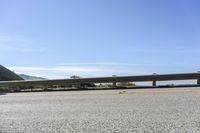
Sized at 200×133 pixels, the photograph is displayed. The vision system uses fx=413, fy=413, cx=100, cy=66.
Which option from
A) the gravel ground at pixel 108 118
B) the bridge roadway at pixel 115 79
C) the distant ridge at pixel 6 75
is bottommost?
the gravel ground at pixel 108 118

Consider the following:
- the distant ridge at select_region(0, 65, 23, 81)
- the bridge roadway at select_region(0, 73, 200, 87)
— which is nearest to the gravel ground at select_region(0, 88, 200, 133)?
the bridge roadway at select_region(0, 73, 200, 87)

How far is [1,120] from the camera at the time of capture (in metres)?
9.09

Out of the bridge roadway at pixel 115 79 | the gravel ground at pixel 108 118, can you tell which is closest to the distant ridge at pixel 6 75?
the bridge roadway at pixel 115 79

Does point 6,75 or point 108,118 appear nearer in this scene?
point 108,118

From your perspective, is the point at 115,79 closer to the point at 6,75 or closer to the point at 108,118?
the point at 6,75

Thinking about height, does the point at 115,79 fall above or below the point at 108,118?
above

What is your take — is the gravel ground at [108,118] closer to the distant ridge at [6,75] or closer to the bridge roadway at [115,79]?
the bridge roadway at [115,79]

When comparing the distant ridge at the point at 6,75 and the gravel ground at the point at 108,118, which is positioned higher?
the distant ridge at the point at 6,75

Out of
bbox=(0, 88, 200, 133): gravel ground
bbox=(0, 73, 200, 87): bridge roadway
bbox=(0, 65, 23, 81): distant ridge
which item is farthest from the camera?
bbox=(0, 65, 23, 81): distant ridge

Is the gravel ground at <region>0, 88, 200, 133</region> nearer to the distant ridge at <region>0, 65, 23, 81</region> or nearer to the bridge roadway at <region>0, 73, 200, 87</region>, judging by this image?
the bridge roadway at <region>0, 73, 200, 87</region>

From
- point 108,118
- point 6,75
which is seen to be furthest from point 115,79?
point 108,118

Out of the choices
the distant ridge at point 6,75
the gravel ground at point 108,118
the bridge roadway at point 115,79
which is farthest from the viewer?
the distant ridge at point 6,75

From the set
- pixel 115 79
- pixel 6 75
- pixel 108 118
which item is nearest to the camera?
pixel 108 118

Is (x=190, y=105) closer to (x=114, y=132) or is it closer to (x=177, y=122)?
(x=177, y=122)
